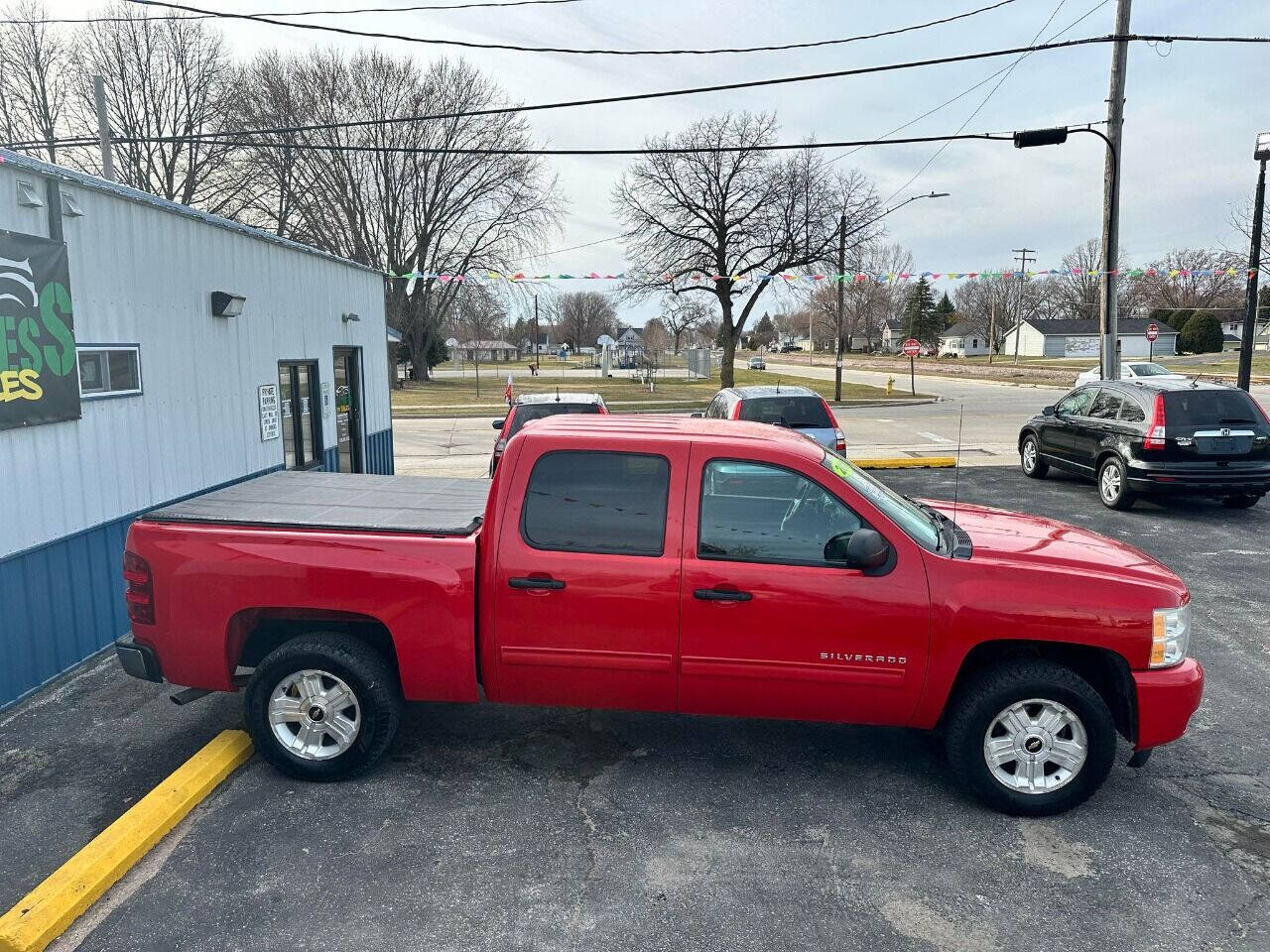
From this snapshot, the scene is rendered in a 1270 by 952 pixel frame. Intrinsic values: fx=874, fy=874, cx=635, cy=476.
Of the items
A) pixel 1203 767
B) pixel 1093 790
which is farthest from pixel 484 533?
pixel 1203 767

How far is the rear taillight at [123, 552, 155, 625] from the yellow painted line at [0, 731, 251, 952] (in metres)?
0.77

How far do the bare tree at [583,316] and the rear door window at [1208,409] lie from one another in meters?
108

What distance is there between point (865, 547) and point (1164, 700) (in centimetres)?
158

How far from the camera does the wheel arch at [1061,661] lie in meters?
4.16

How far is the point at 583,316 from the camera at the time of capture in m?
119

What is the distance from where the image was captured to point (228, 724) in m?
5.04

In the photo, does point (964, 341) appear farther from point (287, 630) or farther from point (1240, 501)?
point (287, 630)

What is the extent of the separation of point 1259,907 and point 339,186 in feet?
137

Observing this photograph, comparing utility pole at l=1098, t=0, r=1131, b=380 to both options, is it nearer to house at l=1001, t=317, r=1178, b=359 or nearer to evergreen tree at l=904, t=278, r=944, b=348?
house at l=1001, t=317, r=1178, b=359

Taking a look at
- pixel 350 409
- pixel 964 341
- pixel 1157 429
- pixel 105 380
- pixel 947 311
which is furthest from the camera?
pixel 947 311

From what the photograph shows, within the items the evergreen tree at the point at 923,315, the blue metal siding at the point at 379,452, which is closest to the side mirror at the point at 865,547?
the blue metal siding at the point at 379,452

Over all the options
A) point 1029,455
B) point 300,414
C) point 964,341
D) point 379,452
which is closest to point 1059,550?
point 300,414

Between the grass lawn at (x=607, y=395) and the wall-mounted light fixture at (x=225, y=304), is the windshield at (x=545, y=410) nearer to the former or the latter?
the wall-mounted light fixture at (x=225, y=304)

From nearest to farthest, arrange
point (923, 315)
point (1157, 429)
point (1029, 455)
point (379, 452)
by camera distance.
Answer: point (1157, 429) < point (379, 452) < point (1029, 455) < point (923, 315)
